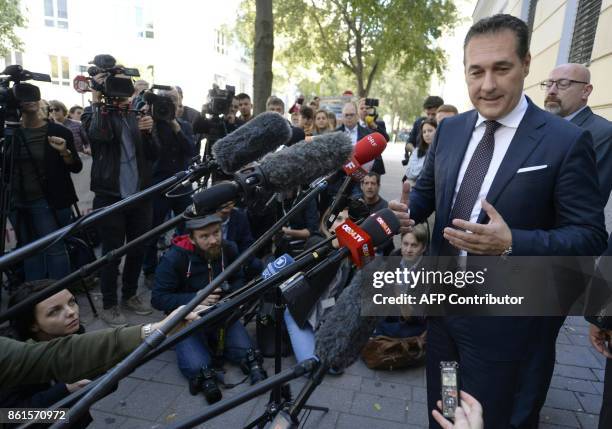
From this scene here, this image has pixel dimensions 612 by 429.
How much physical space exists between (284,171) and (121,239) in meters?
2.93

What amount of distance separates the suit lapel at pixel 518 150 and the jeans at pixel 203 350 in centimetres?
215

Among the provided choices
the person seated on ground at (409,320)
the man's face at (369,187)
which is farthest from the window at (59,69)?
the person seated on ground at (409,320)

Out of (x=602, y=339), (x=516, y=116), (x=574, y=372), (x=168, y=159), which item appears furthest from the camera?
(x=168, y=159)

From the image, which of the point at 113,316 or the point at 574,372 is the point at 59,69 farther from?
the point at 574,372

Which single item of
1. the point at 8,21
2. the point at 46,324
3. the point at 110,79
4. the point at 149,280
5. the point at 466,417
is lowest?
the point at 149,280

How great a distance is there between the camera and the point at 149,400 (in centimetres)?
286

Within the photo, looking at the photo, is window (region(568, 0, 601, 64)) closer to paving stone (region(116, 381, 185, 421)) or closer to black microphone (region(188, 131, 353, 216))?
black microphone (region(188, 131, 353, 216))

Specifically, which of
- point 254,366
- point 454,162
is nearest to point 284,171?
point 454,162

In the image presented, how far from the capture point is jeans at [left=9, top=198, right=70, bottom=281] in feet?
12.2

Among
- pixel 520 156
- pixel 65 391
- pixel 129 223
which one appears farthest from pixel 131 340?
pixel 129 223

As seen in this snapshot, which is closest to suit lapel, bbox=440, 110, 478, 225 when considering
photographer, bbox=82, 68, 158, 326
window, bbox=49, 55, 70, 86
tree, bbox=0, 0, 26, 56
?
photographer, bbox=82, 68, 158, 326

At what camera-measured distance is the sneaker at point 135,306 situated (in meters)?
4.06

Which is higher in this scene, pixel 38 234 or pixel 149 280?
pixel 38 234

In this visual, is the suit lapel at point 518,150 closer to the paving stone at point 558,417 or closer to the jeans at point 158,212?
the paving stone at point 558,417
